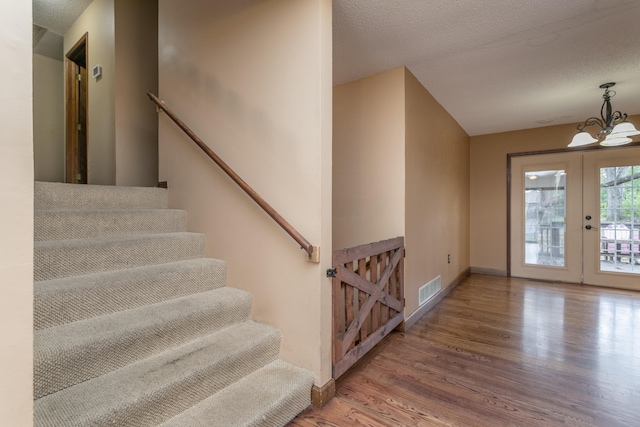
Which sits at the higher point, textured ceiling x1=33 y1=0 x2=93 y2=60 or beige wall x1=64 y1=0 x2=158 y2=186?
textured ceiling x1=33 y1=0 x2=93 y2=60

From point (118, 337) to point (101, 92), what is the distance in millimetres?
A: 3120

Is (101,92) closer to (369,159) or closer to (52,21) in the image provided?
(52,21)

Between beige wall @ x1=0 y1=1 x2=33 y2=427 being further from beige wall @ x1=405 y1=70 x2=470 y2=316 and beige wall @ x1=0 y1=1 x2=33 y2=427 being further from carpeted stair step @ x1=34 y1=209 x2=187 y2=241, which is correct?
beige wall @ x1=405 y1=70 x2=470 y2=316

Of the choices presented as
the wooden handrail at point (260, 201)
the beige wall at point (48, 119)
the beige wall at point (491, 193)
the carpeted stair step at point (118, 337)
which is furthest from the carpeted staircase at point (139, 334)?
the beige wall at point (491, 193)

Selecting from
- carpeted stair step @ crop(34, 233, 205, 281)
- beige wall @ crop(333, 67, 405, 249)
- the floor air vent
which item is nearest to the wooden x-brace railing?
beige wall @ crop(333, 67, 405, 249)

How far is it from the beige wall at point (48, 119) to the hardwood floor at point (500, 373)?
4682 mm

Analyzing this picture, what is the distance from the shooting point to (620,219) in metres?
4.32

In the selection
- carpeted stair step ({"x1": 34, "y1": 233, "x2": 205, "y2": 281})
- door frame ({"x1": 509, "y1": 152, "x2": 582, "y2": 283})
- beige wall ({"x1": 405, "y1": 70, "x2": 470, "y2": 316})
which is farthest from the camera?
door frame ({"x1": 509, "y1": 152, "x2": 582, "y2": 283})

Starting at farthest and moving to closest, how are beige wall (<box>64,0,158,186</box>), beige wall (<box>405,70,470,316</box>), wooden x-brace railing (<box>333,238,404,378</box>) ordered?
beige wall (<box>64,0,158,186</box>) < beige wall (<box>405,70,470,316</box>) < wooden x-brace railing (<box>333,238,404,378</box>)

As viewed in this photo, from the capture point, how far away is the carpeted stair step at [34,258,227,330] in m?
1.39

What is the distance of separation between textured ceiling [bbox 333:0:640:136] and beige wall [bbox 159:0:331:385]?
1.83 ft

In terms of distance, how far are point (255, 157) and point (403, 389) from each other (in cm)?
183

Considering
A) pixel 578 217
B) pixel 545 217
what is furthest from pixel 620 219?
pixel 545 217

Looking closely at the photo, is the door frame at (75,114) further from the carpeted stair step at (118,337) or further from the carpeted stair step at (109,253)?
the carpeted stair step at (118,337)
